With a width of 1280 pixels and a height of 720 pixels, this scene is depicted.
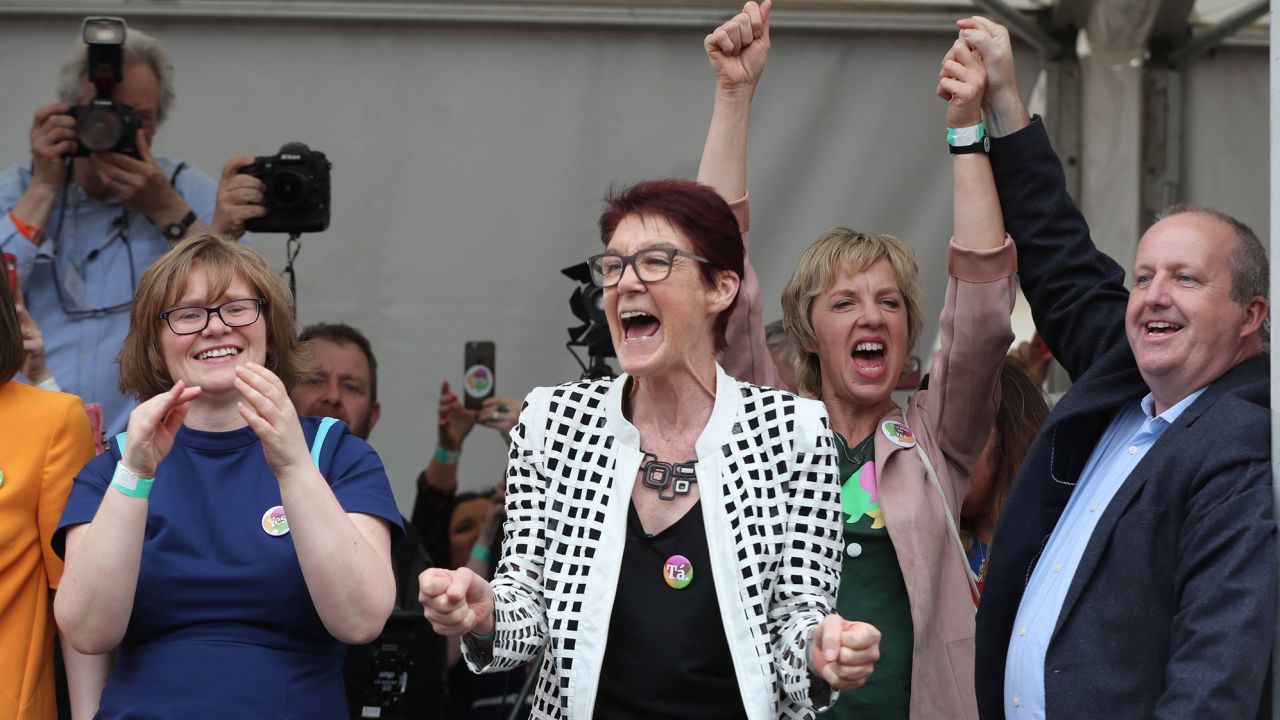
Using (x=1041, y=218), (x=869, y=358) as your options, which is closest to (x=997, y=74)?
(x=1041, y=218)

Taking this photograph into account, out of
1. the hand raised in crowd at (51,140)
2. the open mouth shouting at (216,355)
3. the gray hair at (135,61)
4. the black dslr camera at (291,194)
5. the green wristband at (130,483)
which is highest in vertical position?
the gray hair at (135,61)

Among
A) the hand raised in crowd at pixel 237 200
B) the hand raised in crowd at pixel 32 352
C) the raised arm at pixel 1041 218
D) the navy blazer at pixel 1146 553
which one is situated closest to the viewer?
the navy blazer at pixel 1146 553

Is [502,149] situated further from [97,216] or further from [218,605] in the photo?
[218,605]

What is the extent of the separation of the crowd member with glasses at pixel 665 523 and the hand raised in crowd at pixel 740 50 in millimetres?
A: 515

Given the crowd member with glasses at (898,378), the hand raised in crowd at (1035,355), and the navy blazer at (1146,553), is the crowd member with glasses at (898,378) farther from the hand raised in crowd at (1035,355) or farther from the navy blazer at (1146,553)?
the hand raised in crowd at (1035,355)

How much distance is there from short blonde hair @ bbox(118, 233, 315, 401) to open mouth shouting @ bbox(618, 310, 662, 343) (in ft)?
2.19

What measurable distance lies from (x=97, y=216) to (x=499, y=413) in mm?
1271

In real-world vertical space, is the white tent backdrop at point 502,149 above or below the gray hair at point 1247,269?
above

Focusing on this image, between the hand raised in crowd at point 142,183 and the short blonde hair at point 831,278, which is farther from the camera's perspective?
the hand raised in crowd at point 142,183

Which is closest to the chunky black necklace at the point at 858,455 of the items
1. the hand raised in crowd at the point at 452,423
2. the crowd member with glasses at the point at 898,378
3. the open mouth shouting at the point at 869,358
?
the crowd member with glasses at the point at 898,378

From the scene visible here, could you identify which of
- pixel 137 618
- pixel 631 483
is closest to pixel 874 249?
pixel 631 483

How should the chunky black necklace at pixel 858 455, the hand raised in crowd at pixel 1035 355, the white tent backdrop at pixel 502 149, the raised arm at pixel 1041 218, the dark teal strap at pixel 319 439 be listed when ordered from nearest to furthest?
the dark teal strap at pixel 319 439
the raised arm at pixel 1041 218
the chunky black necklace at pixel 858 455
the hand raised in crowd at pixel 1035 355
the white tent backdrop at pixel 502 149

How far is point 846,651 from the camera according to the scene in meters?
2.01

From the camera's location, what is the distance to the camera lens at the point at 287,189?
13.0 feet
